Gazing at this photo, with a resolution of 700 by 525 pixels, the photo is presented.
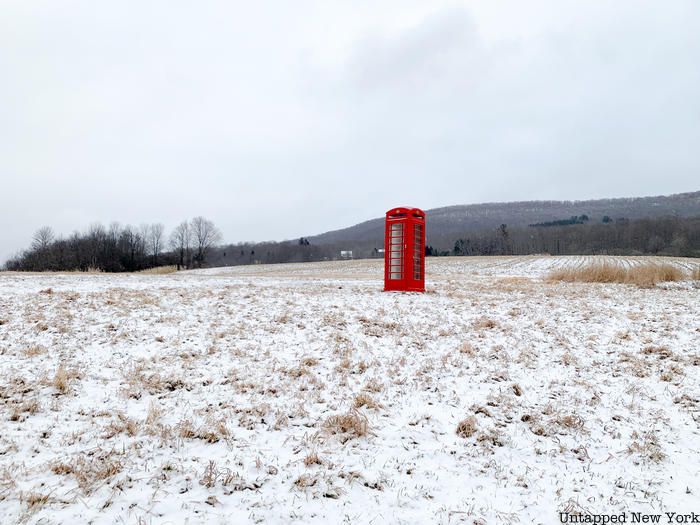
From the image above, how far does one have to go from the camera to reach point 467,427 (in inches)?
166

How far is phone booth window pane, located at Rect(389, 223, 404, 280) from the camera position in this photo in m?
14.1

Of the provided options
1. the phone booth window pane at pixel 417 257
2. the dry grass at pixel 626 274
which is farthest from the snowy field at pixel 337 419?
the dry grass at pixel 626 274

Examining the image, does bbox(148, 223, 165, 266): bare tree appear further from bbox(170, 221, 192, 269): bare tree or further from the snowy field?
the snowy field

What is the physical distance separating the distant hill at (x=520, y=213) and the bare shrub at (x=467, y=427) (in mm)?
131407

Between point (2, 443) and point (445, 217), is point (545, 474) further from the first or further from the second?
point (445, 217)

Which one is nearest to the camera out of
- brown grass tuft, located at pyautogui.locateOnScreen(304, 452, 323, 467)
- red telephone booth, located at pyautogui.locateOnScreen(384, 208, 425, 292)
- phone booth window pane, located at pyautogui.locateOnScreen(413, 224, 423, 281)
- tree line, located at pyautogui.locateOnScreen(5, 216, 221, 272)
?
brown grass tuft, located at pyautogui.locateOnScreen(304, 452, 323, 467)

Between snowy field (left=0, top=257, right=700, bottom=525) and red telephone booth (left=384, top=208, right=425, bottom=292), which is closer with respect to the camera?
snowy field (left=0, top=257, right=700, bottom=525)

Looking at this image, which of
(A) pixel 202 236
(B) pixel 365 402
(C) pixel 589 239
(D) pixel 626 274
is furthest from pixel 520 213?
(B) pixel 365 402

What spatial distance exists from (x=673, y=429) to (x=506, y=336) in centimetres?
323

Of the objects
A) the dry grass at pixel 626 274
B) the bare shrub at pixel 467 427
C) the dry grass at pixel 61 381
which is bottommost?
the bare shrub at pixel 467 427

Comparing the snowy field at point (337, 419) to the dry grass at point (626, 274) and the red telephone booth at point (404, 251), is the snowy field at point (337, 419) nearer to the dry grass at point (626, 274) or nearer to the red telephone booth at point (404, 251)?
the red telephone booth at point (404, 251)

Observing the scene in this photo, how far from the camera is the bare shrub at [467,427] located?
4.13m

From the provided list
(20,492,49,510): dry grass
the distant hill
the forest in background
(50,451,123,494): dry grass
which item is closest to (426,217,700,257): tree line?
the forest in background

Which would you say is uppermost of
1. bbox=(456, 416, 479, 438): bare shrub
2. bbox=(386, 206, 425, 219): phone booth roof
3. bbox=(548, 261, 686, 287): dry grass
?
bbox=(386, 206, 425, 219): phone booth roof
